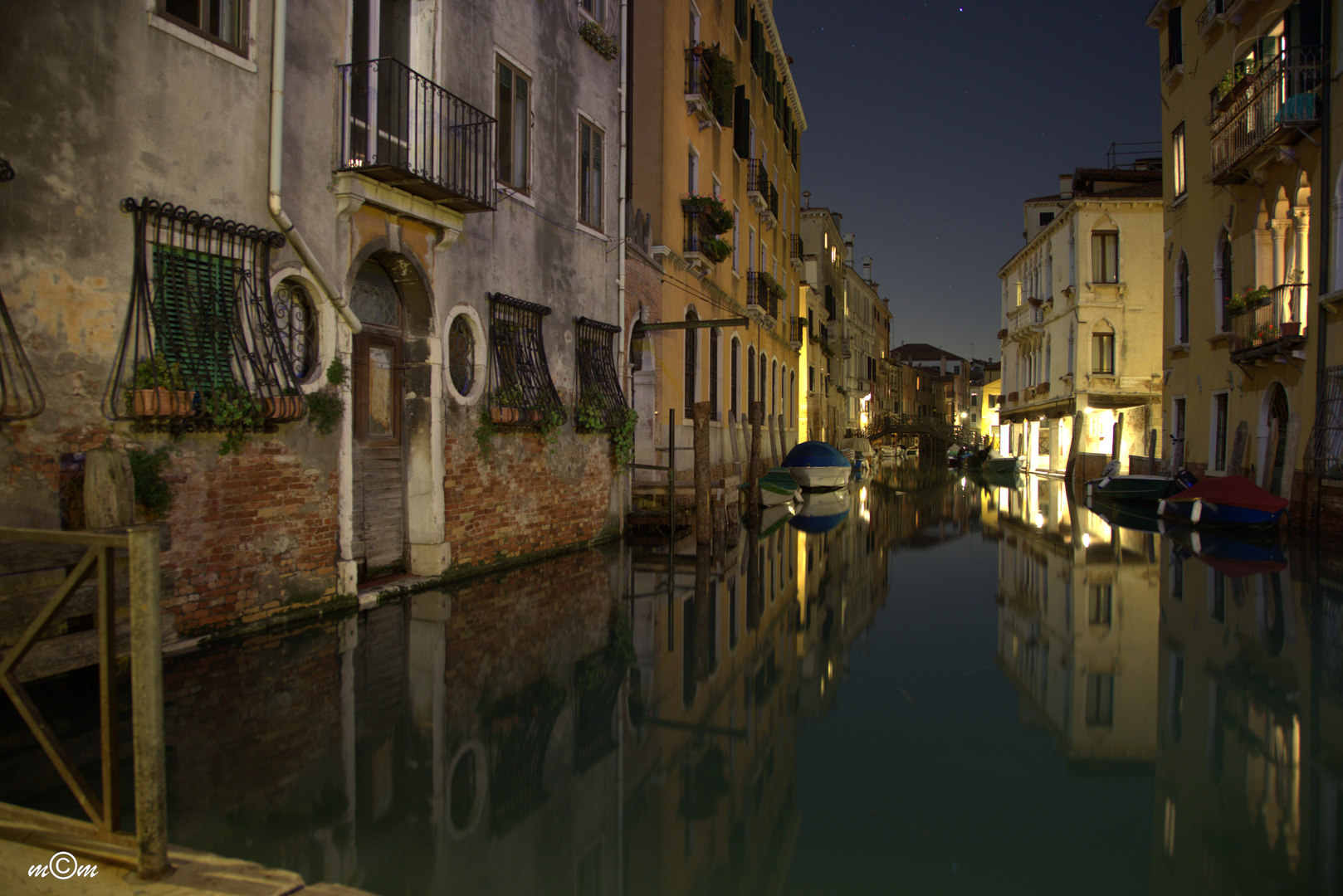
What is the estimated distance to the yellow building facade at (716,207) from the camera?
15258 millimetres

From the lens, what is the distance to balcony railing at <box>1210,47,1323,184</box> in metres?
13.7

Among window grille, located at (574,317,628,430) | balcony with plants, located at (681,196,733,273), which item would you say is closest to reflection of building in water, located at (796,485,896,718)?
window grille, located at (574,317,628,430)

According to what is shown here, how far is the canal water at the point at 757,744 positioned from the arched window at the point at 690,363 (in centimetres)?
890

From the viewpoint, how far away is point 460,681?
5.47 metres

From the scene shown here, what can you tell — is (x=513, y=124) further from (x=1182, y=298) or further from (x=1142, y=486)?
(x=1182, y=298)

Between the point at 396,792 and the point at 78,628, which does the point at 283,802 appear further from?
the point at 78,628

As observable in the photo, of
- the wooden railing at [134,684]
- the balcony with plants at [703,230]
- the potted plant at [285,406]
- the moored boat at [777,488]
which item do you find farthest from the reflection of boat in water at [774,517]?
the wooden railing at [134,684]

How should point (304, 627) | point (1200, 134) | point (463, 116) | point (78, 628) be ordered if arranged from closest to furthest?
point (78, 628)
point (304, 627)
point (463, 116)
point (1200, 134)

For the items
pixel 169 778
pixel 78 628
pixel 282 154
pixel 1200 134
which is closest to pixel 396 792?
pixel 169 778

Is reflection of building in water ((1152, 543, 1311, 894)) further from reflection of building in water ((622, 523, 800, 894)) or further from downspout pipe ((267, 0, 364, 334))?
downspout pipe ((267, 0, 364, 334))

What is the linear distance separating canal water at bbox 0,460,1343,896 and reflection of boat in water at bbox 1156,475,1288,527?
592 centimetres

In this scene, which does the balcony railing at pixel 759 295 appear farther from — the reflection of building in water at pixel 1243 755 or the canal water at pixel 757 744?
the reflection of building in water at pixel 1243 755

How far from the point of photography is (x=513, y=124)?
10.2 metres

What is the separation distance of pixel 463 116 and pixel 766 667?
6.31 m
